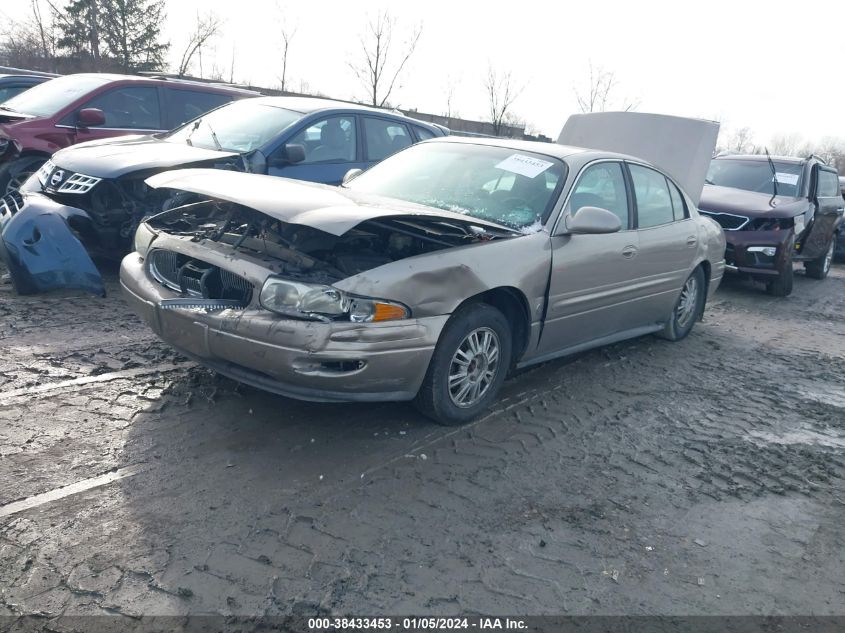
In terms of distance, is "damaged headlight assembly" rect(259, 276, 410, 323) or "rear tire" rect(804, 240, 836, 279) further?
"rear tire" rect(804, 240, 836, 279)

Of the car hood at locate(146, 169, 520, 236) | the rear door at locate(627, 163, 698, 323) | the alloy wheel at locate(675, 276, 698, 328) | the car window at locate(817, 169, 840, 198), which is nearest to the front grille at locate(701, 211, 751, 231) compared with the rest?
the car window at locate(817, 169, 840, 198)

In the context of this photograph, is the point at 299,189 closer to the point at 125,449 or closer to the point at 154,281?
the point at 154,281

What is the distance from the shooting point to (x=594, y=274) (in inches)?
201

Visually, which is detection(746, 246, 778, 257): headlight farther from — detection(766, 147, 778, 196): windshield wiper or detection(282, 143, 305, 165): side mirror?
detection(282, 143, 305, 165): side mirror

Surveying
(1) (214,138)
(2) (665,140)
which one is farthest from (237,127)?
(2) (665,140)

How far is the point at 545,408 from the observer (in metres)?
4.84

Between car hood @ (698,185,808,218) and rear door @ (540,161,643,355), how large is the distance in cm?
481

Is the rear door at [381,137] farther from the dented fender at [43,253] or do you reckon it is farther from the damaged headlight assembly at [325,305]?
the damaged headlight assembly at [325,305]

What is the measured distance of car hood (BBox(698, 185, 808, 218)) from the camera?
9.68 m

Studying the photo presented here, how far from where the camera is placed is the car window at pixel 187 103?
9.10 m

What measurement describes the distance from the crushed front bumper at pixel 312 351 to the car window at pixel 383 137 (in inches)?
177

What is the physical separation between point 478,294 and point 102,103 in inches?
245

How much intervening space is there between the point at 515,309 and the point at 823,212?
8.44 m

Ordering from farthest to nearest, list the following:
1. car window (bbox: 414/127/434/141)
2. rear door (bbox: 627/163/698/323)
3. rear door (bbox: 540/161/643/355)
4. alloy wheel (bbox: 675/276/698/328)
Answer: car window (bbox: 414/127/434/141)
alloy wheel (bbox: 675/276/698/328)
rear door (bbox: 627/163/698/323)
rear door (bbox: 540/161/643/355)
